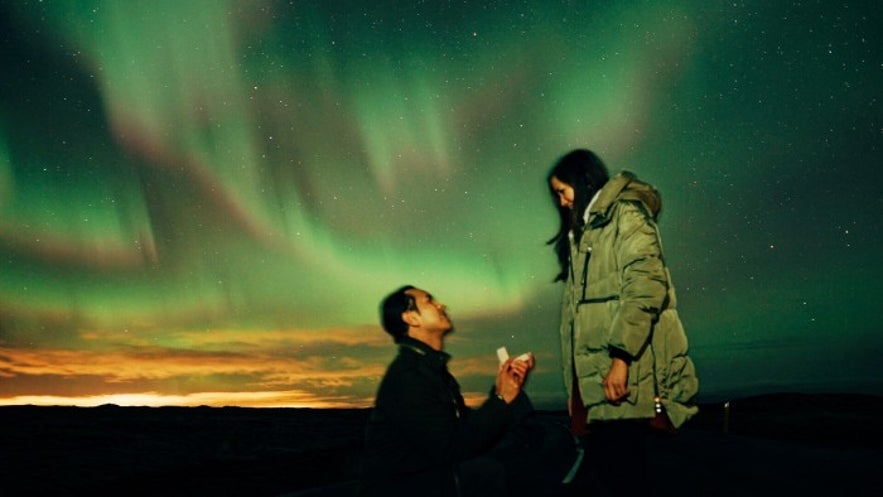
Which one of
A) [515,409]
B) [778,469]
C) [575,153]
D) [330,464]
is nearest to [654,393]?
[515,409]

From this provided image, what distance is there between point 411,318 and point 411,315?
0.02m

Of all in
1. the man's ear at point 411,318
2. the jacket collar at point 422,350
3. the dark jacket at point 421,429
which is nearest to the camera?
the dark jacket at point 421,429

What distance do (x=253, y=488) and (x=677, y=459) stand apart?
6892 mm

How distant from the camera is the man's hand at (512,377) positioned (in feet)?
10.4

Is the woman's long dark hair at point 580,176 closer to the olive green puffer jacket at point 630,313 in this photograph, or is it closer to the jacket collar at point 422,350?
the olive green puffer jacket at point 630,313

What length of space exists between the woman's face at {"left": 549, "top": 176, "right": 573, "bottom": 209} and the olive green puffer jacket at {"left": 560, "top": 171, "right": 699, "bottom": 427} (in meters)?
0.19

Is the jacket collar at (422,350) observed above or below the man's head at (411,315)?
below

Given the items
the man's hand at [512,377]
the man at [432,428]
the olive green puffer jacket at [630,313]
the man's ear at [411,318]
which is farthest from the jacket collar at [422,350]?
the olive green puffer jacket at [630,313]

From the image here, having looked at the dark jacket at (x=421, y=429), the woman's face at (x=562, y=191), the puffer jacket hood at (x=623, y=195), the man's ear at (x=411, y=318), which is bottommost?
the dark jacket at (x=421, y=429)

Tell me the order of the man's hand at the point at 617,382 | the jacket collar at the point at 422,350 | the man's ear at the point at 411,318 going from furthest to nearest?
the man's ear at the point at 411,318
the jacket collar at the point at 422,350
the man's hand at the point at 617,382

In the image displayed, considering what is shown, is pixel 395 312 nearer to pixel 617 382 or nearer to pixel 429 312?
pixel 429 312

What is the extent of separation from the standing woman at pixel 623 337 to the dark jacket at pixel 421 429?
41 cm

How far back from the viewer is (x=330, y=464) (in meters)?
16.5

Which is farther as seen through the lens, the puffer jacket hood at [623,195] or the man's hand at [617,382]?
the puffer jacket hood at [623,195]
